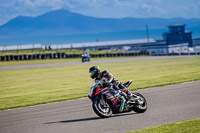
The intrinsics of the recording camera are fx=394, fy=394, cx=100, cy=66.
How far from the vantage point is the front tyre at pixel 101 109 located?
11.1 m

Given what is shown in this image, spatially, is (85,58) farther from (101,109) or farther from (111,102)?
(101,109)

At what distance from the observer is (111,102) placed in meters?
11.4

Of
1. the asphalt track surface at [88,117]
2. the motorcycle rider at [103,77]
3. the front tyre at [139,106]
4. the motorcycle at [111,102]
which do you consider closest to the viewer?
the asphalt track surface at [88,117]

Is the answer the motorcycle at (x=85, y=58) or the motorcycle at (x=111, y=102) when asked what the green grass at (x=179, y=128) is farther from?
the motorcycle at (x=85, y=58)

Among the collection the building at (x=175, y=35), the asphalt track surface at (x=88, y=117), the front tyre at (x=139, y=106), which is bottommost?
the asphalt track surface at (x=88, y=117)

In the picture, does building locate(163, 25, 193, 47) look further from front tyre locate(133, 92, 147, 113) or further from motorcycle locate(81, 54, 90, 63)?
front tyre locate(133, 92, 147, 113)

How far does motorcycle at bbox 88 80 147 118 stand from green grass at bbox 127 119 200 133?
2322mm

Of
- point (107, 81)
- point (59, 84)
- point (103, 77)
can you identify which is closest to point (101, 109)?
point (107, 81)

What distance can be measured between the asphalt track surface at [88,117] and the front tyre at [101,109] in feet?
0.49

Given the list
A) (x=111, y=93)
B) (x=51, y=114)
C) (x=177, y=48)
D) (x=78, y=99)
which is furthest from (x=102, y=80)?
(x=177, y=48)

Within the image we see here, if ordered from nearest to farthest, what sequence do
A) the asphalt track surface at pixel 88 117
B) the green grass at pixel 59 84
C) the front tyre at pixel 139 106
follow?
the asphalt track surface at pixel 88 117, the front tyre at pixel 139 106, the green grass at pixel 59 84

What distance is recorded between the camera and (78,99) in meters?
16.7

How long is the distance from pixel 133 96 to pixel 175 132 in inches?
141

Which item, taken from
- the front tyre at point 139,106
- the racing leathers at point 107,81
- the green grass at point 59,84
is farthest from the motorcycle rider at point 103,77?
the green grass at point 59,84
